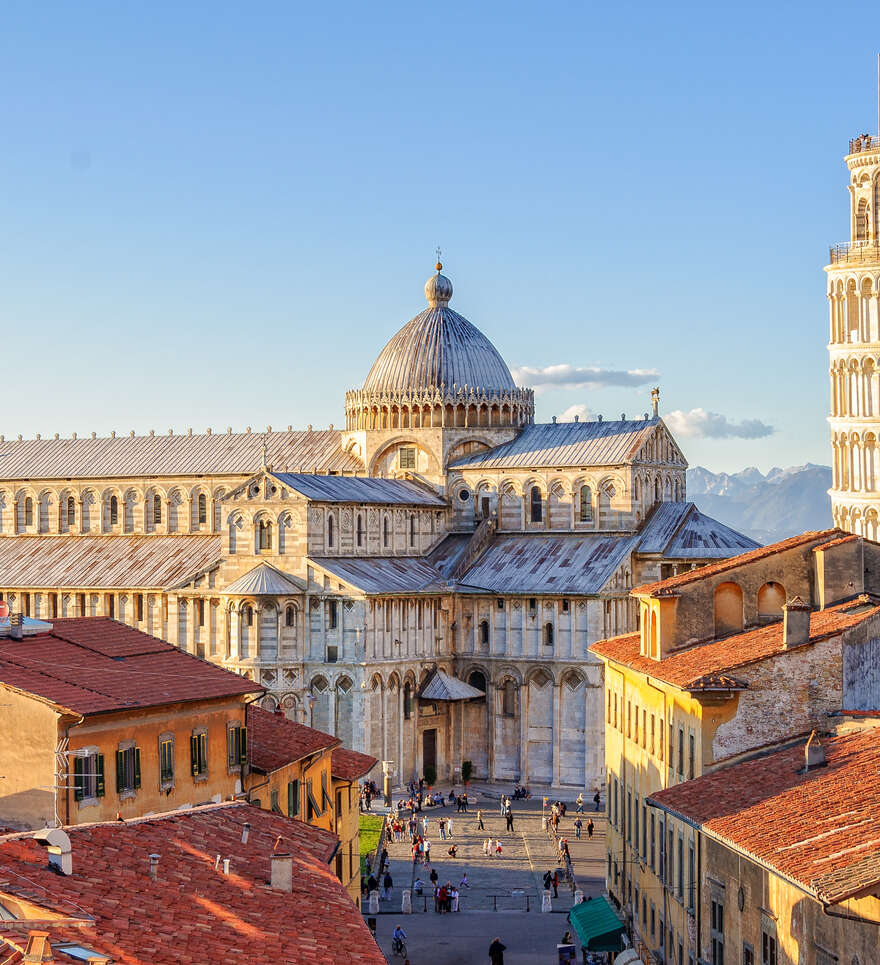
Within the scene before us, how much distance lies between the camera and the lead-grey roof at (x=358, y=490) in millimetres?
91625

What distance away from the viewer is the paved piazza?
5887 centimetres

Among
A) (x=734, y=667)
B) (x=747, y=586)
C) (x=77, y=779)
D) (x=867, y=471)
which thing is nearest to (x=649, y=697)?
(x=747, y=586)

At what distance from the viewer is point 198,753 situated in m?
48.7

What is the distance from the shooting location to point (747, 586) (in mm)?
53625

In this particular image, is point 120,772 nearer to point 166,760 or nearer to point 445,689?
point 166,760

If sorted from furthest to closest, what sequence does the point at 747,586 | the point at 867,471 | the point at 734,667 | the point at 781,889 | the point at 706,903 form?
the point at 867,471 < the point at 747,586 < the point at 734,667 < the point at 706,903 < the point at 781,889

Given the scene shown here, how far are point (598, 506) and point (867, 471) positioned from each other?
13.8 metres

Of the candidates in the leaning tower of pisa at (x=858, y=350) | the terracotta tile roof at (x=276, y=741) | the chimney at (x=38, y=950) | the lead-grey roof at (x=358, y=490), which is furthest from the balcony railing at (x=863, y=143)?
the chimney at (x=38, y=950)

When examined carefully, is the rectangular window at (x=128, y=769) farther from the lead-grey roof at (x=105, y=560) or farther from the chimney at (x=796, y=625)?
the lead-grey roof at (x=105, y=560)

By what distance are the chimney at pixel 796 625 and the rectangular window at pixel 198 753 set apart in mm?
14909

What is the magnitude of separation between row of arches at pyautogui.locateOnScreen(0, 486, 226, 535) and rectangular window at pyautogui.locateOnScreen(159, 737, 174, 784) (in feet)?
194

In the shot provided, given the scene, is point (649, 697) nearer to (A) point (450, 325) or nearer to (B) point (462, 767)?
(B) point (462, 767)

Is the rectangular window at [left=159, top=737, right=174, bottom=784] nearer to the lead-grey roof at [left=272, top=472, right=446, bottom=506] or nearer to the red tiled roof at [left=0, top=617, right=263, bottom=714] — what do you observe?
the red tiled roof at [left=0, top=617, right=263, bottom=714]

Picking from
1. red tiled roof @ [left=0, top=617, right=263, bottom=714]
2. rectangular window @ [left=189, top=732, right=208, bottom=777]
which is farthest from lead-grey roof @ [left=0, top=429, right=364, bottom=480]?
rectangular window @ [left=189, top=732, right=208, bottom=777]
